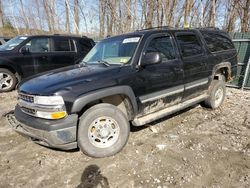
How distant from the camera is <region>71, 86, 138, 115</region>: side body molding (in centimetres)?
296

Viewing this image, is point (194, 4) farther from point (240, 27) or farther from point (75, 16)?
point (75, 16)

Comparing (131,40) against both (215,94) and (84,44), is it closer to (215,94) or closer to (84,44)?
(215,94)

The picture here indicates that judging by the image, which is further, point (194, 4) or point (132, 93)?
point (194, 4)

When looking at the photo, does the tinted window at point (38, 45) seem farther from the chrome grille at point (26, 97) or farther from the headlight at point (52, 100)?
the headlight at point (52, 100)

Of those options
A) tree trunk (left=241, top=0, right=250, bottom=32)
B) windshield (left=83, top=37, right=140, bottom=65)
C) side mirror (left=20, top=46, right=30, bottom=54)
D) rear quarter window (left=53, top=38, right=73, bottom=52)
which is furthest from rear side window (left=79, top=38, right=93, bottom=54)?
tree trunk (left=241, top=0, right=250, bottom=32)

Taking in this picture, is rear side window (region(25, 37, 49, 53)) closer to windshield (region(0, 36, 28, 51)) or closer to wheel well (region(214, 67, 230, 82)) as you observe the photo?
windshield (region(0, 36, 28, 51))

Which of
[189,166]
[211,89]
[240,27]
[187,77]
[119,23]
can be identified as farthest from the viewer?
[119,23]

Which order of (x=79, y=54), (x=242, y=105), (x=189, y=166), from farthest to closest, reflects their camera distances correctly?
(x=79, y=54), (x=242, y=105), (x=189, y=166)

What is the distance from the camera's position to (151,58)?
3.54 metres

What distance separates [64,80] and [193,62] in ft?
8.69

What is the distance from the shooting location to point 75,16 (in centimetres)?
1823

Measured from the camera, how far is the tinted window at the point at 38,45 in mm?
7795

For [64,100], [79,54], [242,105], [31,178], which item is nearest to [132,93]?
[64,100]

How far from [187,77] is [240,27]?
9394 mm
